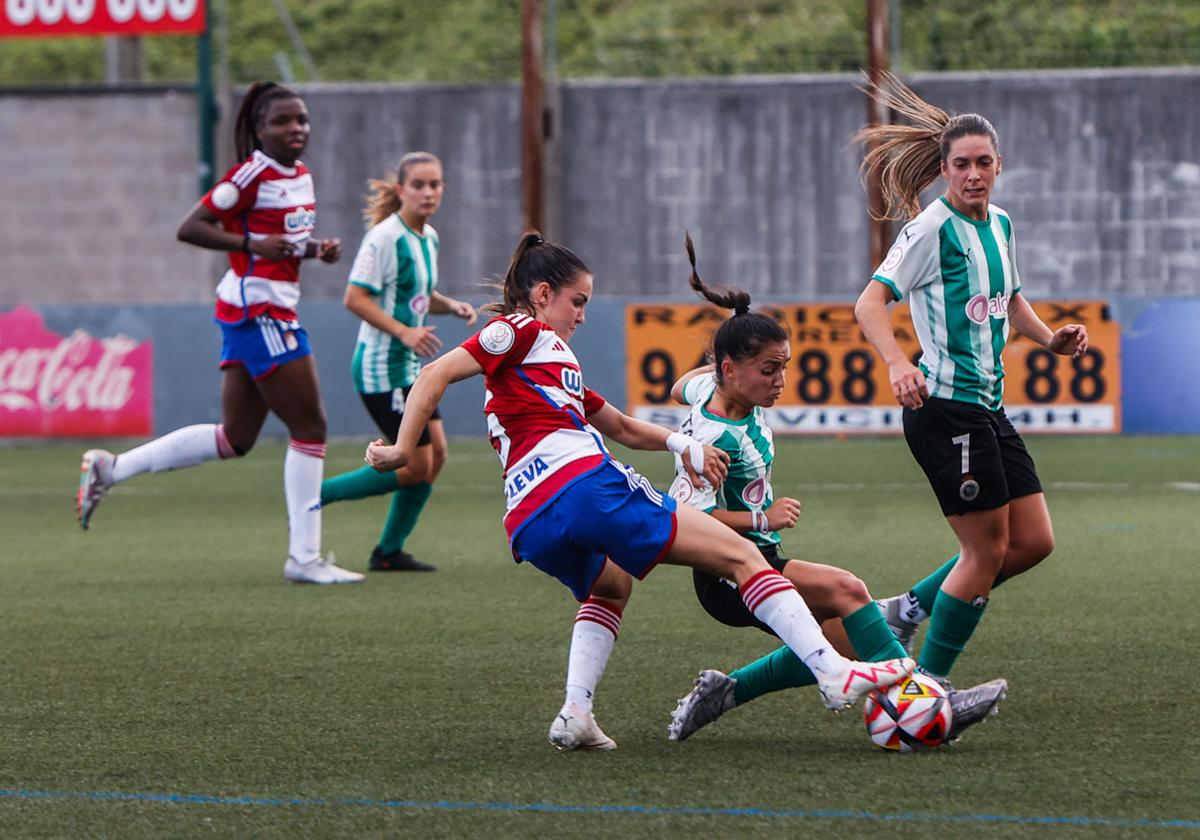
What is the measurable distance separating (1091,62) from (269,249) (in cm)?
1519

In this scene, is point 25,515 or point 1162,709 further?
point 25,515

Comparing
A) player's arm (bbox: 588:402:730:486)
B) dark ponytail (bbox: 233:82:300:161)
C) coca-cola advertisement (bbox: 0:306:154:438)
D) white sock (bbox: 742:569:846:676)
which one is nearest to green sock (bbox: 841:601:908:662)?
white sock (bbox: 742:569:846:676)

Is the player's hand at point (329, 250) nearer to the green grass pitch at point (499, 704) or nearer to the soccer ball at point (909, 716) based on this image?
the green grass pitch at point (499, 704)

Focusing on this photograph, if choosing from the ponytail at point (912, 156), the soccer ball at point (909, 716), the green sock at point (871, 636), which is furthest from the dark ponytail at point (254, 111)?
the soccer ball at point (909, 716)

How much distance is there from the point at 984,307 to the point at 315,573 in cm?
386

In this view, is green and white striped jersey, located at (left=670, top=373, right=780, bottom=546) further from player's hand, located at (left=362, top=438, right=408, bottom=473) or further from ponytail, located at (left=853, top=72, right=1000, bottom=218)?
ponytail, located at (left=853, top=72, right=1000, bottom=218)

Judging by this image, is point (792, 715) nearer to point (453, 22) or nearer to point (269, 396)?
point (269, 396)

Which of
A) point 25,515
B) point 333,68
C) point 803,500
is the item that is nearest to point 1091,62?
point 333,68

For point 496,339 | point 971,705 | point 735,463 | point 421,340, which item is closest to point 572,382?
point 496,339

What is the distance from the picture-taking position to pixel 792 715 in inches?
204

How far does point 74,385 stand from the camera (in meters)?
16.3

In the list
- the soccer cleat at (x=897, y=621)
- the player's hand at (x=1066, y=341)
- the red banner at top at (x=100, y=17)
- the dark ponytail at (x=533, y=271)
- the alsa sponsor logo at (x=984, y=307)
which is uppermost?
the red banner at top at (x=100, y=17)

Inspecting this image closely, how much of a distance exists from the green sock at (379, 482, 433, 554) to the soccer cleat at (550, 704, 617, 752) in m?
3.93

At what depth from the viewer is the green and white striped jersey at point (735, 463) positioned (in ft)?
16.0
